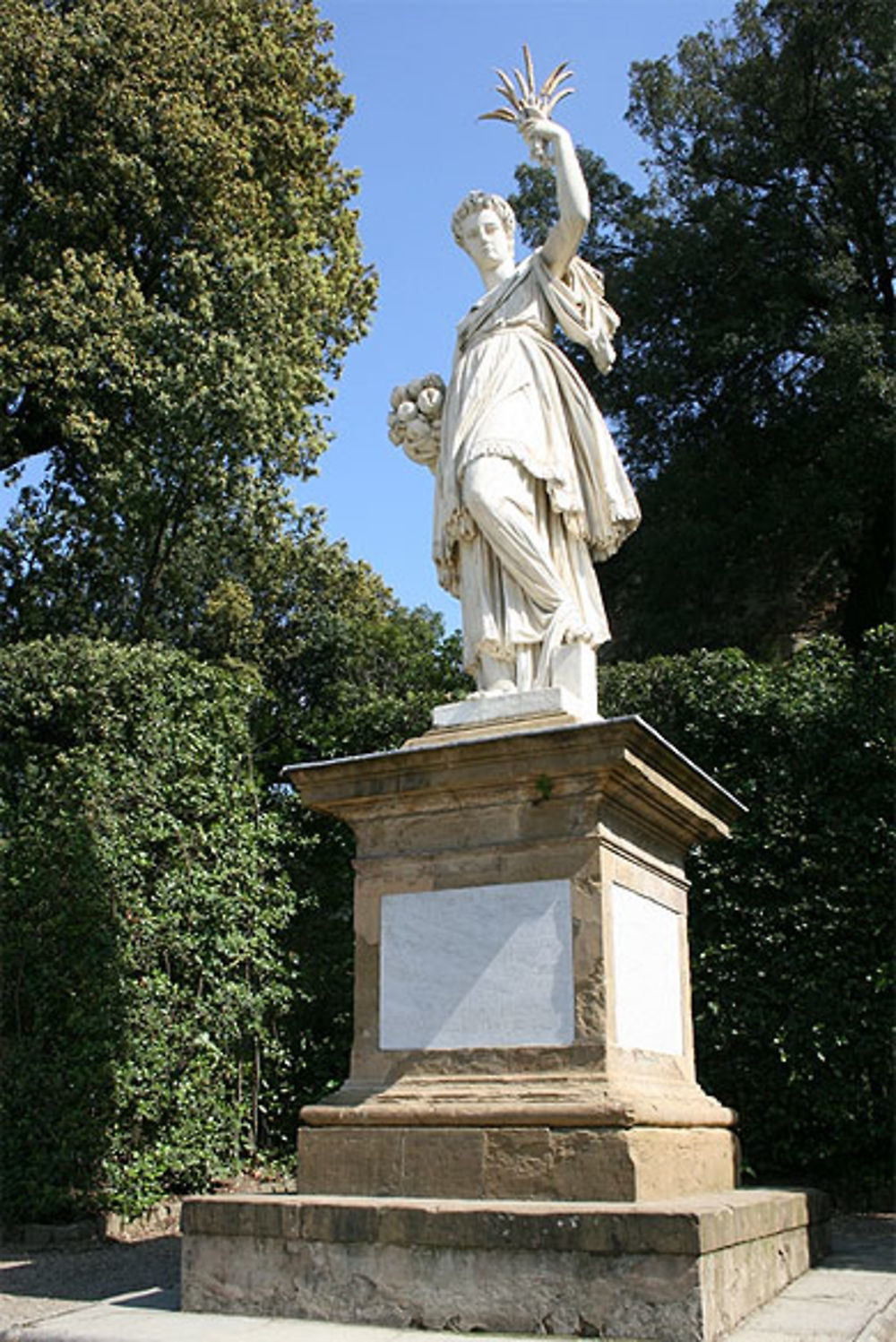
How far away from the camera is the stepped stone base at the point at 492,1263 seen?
381 cm

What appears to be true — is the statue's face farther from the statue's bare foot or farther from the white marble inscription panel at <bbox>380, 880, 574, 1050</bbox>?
the white marble inscription panel at <bbox>380, 880, 574, 1050</bbox>

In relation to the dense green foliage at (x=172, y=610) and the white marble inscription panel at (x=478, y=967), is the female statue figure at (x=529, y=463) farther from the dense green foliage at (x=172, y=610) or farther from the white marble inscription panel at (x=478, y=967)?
the dense green foliage at (x=172, y=610)

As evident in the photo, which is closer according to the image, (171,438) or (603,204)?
(171,438)

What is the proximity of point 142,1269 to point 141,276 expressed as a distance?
12.3 m

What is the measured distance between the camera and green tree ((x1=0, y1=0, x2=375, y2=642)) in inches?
566

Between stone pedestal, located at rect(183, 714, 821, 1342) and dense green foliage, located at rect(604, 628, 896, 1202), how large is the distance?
10.6 ft

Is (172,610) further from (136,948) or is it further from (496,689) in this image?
(496,689)

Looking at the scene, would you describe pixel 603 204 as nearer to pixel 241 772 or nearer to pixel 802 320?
pixel 802 320

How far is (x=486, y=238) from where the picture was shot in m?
6.38

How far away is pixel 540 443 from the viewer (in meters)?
5.86

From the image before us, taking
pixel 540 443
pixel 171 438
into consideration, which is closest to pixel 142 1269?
pixel 540 443

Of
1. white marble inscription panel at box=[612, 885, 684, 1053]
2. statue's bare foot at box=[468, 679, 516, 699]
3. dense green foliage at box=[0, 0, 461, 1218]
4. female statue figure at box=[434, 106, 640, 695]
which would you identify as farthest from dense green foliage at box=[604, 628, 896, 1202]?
statue's bare foot at box=[468, 679, 516, 699]

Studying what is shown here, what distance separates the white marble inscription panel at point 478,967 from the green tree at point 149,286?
413 inches

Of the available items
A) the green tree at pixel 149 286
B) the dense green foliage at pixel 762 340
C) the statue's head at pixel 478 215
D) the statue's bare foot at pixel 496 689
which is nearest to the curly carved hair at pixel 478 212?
the statue's head at pixel 478 215
